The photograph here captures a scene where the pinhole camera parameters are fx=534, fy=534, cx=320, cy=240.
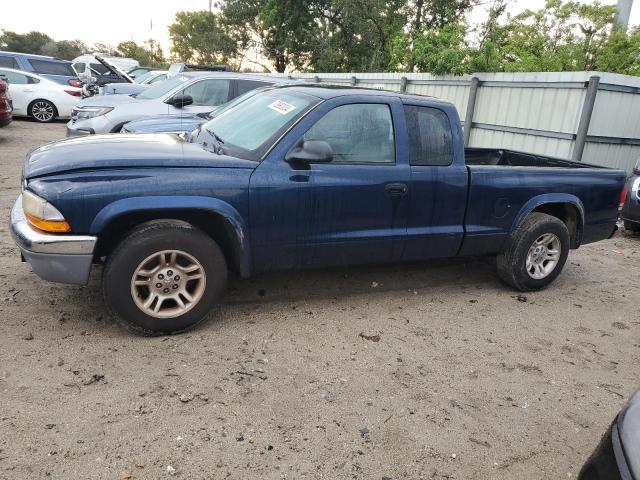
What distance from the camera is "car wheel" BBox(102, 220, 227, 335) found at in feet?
11.4

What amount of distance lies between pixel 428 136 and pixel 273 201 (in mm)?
1517

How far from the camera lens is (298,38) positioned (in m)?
32.7

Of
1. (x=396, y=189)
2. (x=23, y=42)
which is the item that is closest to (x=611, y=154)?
(x=396, y=189)

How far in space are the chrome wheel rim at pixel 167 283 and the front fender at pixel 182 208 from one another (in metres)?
0.31

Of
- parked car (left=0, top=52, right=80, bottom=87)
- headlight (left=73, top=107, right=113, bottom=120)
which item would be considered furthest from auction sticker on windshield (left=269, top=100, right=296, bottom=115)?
parked car (left=0, top=52, right=80, bottom=87)

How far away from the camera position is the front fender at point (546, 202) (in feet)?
16.2

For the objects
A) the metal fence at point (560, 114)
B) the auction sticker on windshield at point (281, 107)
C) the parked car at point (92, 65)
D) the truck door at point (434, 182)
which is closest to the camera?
the auction sticker on windshield at point (281, 107)

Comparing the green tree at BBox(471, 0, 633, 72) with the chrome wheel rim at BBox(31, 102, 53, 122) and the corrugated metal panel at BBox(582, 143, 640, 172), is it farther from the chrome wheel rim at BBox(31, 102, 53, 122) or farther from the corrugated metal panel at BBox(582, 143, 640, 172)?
the chrome wheel rim at BBox(31, 102, 53, 122)

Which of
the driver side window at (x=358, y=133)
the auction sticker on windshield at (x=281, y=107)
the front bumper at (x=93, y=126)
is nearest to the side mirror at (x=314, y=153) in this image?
the driver side window at (x=358, y=133)

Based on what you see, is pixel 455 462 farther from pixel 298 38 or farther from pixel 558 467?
pixel 298 38

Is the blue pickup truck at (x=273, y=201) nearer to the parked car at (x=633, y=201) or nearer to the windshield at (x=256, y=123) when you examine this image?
the windshield at (x=256, y=123)

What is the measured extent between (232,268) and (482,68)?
925cm

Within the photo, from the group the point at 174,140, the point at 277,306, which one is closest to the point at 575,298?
the point at 277,306

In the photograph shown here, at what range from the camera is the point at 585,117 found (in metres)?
8.46
